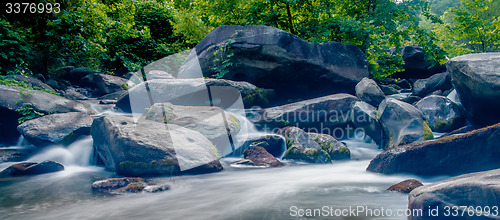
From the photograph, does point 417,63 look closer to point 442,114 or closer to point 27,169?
point 442,114

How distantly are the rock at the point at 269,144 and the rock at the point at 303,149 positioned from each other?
0.56 ft

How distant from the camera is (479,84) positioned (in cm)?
612

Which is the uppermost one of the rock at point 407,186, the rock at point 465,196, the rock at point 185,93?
the rock at point 185,93

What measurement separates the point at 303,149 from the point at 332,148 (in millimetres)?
744

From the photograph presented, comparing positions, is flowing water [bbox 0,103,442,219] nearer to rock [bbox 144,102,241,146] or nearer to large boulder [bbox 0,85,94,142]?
rock [bbox 144,102,241,146]

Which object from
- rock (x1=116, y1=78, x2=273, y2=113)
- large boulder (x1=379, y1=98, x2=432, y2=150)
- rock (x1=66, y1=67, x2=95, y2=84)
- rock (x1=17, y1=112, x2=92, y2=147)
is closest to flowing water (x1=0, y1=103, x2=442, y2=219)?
rock (x1=17, y1=112, x2=92, y2=147)

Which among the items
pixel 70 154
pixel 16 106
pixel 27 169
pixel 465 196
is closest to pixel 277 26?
pixel 70 154

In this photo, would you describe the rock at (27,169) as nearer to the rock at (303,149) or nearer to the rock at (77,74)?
the rock at (303,149)

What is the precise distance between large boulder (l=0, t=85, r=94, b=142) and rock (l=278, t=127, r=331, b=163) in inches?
211

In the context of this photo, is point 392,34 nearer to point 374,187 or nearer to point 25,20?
point 374,187

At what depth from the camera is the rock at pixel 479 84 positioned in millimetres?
5988

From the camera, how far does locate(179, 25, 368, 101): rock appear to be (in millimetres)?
9562

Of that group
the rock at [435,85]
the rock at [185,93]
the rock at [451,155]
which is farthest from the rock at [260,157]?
the rock at [435,85]

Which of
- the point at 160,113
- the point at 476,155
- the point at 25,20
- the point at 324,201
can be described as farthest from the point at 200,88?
the point at 25,20
